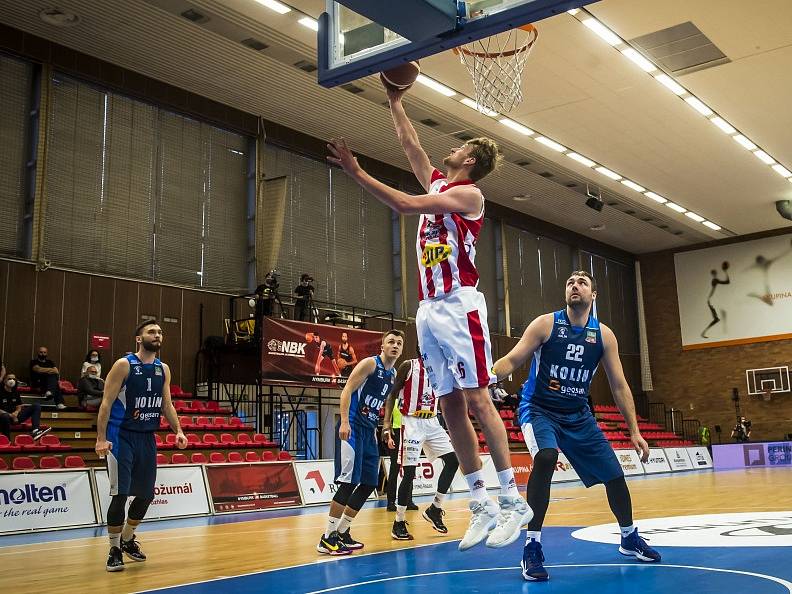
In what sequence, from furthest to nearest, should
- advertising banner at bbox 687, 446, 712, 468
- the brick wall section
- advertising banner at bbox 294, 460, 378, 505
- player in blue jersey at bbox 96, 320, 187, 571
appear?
1. the brick wall section
2. advertising banner at bbox 687, 446, 712, 468
3. advertising banner at bbox 294, 460, 378, 505
4. player in blue jersey at bbox 96, 320, 187, 571

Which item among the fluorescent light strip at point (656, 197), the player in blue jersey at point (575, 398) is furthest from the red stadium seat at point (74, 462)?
the fluorescent light strip at point (656, 197)

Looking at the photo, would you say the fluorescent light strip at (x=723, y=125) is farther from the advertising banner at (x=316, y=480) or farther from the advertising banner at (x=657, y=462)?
the advertising banner at (x=316, y=480)

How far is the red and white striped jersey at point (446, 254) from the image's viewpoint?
4715 mm

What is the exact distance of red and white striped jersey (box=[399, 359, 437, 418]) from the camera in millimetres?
9367

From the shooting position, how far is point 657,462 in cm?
2484

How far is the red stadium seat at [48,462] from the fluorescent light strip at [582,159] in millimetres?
15552

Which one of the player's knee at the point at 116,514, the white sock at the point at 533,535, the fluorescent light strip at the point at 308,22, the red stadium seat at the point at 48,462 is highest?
the fluorescent light strip at the point at 308,22

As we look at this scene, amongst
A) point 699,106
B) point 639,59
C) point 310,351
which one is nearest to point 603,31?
point 639,59

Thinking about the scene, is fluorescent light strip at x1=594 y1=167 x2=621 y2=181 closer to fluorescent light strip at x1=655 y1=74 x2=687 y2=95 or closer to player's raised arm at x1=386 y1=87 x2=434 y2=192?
fluorescent light strip at x1=655 y1=74 x2=687 y2=95

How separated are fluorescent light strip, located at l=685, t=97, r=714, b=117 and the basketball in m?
15.3

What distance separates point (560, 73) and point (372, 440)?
12.0 meters

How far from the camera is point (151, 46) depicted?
632 inches

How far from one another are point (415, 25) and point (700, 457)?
2571 cm

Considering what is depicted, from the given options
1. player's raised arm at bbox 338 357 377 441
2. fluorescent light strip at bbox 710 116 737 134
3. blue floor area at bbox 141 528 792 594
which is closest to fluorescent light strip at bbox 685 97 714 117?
fluorescent light strip at bbox 710 116 737 134
